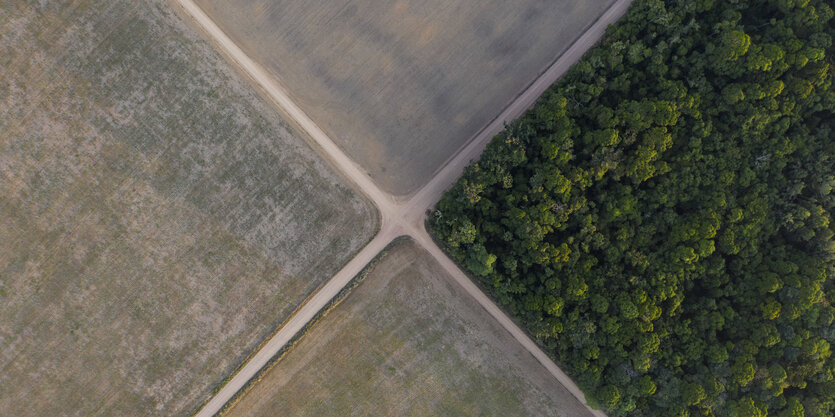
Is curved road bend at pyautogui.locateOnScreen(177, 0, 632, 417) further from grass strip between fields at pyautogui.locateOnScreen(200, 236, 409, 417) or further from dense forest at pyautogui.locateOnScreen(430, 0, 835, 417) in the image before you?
dense forest at pyautogui.locateOnScreen(430, 0, 835, 417)

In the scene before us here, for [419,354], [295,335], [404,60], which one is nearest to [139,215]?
[295,335]

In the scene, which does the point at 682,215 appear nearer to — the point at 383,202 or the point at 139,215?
the point at 383,202

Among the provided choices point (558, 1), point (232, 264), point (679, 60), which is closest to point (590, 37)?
point (558, 1)

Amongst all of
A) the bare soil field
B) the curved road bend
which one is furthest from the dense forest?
the bare soil field

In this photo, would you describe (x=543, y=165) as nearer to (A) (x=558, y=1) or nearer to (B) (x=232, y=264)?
(A) (x=558, y=1)

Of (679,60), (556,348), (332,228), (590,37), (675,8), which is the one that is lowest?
(556,348)

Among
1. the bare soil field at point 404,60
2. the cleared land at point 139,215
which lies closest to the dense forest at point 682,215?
the bare soil field at point 404,60
